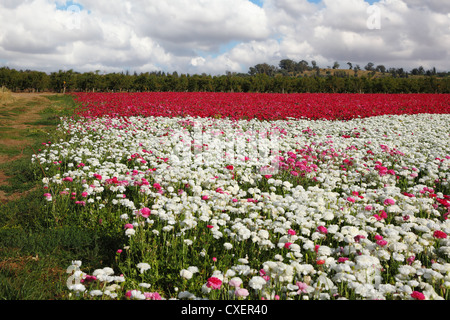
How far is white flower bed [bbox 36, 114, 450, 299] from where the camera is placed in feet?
9.89

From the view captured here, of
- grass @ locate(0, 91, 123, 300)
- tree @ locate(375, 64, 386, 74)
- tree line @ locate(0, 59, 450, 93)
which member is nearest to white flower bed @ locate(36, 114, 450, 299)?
grass @ locate(0, 91, 123, 300)

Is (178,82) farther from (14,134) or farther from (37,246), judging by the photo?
(37,246)

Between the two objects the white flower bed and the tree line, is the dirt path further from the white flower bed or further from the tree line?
the tree line

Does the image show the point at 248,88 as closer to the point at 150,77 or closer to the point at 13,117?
the point at 150,77

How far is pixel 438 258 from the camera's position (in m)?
3.58

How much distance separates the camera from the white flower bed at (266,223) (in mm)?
3016

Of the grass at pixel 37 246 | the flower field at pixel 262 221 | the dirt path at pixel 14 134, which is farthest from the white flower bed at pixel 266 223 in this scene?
the dirt path at pixel 14 134

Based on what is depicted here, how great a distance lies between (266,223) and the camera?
13.4 ft

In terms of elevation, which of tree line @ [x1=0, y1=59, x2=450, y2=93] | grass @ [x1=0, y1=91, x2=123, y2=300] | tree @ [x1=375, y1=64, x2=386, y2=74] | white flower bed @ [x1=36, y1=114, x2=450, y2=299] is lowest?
grass @ [x1=0, y1=91, x2=123, y2=300]

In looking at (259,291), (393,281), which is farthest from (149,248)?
(393,281)

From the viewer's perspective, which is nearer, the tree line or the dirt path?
the dirt path

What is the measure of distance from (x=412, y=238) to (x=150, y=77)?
5034cm

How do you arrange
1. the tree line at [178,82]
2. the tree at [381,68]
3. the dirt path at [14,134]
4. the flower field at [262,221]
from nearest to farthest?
the flower field at [262,221] → the dirt path at [14,134] → the tree line at [178,82] → the tree at [381,68]

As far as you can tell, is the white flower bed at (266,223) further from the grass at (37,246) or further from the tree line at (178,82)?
the tree line at (178,82)
